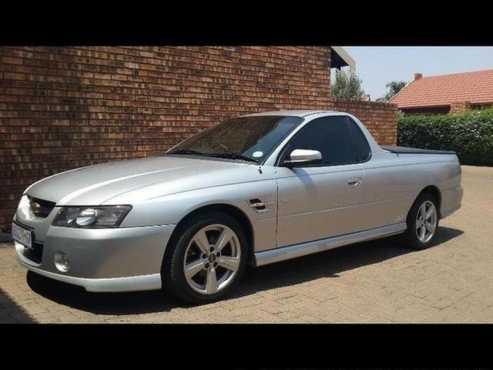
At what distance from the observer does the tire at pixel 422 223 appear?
5984 millimetres

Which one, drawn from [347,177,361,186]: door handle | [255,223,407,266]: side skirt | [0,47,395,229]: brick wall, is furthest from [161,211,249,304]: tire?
[0,47,395,229]: brick wall

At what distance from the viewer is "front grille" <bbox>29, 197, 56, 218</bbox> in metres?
3.89

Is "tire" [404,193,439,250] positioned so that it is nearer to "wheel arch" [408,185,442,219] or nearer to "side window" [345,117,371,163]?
"wheel arch" [408,185,442,219]

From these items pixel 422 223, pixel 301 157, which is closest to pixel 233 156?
pixel 301 157

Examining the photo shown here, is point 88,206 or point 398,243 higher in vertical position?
point 88,206

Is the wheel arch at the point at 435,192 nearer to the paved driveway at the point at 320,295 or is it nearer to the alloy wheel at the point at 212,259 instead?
the paved driveway at the point at 320,295

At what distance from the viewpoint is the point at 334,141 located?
5246mm

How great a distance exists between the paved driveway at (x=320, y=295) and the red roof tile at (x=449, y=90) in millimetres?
27143

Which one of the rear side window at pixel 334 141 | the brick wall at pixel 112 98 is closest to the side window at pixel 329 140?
the rear side window at pixel 334 141
